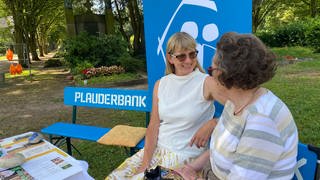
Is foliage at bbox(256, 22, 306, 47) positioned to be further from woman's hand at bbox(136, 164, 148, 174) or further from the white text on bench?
woman's hand at bbox(136, 164, 148, 174)

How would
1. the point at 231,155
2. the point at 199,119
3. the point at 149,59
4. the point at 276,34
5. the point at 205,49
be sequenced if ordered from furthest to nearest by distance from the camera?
the point at 276,34
the point at 149,59
the point at 205,49
the point at 199,119
the point at 231,155

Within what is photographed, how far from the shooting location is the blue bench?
409 cm

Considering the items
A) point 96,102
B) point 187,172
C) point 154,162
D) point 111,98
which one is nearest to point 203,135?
point 187,172

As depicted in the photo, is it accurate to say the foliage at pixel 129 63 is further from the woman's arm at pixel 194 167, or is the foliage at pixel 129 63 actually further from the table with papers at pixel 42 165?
the woman's arm at pixel 194 167

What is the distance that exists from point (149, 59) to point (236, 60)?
7.44 ft

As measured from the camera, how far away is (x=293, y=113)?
5887 mm

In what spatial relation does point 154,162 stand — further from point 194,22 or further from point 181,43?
point 194,22

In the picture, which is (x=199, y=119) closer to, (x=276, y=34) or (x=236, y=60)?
(x=236, y=60)

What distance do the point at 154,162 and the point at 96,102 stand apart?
2115mm

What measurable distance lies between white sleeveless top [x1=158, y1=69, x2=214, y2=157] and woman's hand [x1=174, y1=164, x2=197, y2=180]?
272mm

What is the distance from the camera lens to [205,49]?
3396mm

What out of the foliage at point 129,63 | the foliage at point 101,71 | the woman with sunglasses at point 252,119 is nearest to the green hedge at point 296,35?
the foliage at point 129,63

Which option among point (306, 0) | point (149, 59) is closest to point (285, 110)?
point (149, 59)

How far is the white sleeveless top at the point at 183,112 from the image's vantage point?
2559mm
